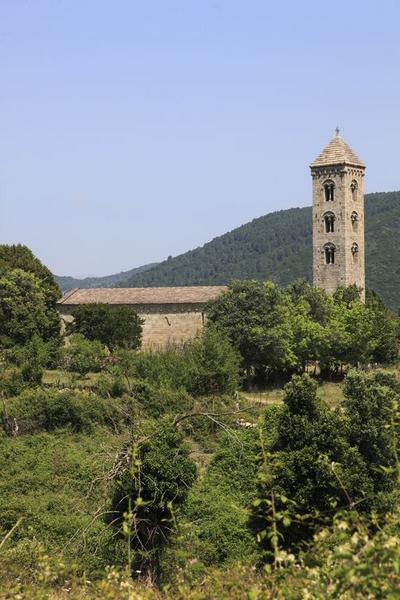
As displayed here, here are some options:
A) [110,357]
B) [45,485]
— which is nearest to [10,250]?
[110,357]

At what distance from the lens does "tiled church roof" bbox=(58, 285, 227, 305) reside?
5659cm

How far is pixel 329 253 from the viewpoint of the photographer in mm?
61031

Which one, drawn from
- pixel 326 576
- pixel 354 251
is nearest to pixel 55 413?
pixel 354 251

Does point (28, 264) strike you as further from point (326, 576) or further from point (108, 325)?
point (326, 576)

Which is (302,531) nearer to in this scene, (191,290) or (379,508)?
(379,508)

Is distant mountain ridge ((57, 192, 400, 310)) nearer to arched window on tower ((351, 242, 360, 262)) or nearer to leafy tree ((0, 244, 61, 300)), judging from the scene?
arched window on tower ((351, 242, 360, 262))

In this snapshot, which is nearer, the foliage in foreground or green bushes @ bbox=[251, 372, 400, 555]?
the foliage in foreground

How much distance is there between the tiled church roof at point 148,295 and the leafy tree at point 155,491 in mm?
33719

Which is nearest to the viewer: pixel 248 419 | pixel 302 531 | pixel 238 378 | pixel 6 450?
pixel 302 531

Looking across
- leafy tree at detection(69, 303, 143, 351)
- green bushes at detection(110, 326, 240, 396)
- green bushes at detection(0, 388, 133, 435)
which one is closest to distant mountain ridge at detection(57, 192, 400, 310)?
leafy tree at detection(69, 303, 143, 351)

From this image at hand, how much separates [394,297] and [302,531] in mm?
98737

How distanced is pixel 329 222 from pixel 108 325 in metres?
17.4

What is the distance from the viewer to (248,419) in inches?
1588

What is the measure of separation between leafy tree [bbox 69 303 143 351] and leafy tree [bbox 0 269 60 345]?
148cm
